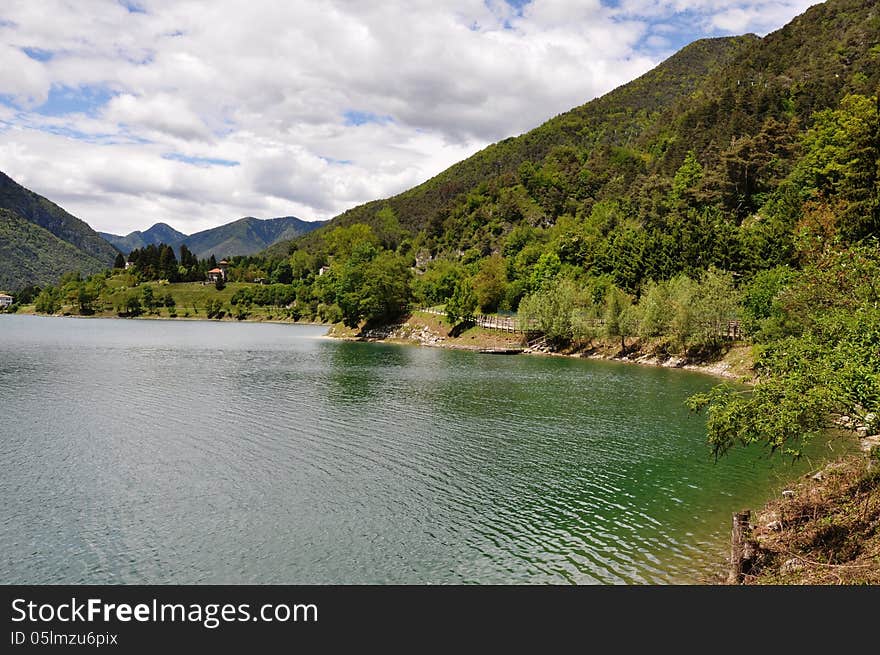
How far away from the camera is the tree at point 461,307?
117m

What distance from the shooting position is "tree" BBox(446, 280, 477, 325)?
117m

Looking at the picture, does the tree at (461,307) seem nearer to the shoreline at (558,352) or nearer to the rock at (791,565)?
the shoreline at (558,352)

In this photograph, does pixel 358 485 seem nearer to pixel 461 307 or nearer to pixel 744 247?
pixel 744 247

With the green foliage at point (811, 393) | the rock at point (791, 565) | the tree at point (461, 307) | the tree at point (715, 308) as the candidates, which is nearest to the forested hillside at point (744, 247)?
the green foliage at point (811, 393)

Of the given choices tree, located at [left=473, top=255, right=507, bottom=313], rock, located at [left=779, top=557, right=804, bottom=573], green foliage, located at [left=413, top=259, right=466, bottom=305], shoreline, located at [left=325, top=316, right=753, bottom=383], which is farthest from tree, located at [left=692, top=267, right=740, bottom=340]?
rock, located at [left=779, top=557, right=804, bottom=573]

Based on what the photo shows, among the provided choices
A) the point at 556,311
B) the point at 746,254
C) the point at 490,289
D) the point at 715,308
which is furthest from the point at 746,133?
the point at 715,308

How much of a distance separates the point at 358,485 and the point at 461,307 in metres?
90.0

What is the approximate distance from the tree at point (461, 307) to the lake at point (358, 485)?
59390mm

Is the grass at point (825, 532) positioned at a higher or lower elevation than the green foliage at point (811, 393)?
lower

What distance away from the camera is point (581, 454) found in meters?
34.2

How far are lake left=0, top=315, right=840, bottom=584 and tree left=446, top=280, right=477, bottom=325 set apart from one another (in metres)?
59.4

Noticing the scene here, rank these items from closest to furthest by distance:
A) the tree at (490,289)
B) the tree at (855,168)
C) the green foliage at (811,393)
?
the green foliage at (811,393), the tree at (855,168), the tree at (490,289)

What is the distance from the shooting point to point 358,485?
92.1 feet

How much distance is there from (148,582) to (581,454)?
79.5ft
